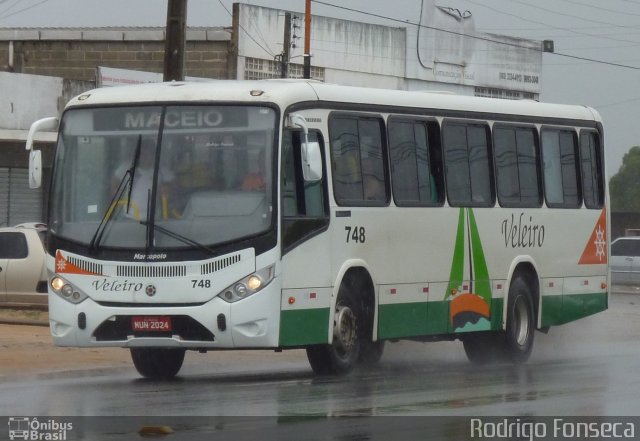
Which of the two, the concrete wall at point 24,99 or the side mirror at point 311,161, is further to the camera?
the concrete wall at point 24,99

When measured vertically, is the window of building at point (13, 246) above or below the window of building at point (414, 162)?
below

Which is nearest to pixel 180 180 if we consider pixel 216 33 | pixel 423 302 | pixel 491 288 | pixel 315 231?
pixel 315 231

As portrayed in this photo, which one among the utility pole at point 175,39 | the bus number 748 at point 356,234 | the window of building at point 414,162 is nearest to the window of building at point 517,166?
the window of building at point 414,162

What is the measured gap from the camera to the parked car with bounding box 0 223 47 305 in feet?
85.3

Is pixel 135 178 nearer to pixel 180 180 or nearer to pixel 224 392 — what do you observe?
pixel 180 180

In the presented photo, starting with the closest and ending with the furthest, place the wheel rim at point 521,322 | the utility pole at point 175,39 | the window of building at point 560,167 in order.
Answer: the wheel rim at point 521,322, the window of building at point 560,167, the utility pole at point 175,39

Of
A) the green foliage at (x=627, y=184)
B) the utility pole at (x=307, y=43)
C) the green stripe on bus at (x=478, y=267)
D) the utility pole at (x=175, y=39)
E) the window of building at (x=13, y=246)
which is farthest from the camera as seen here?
the green foliage at (x=627, y=184)

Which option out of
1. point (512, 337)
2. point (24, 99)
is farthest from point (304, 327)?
point (24, 99)

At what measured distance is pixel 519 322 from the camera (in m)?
18.9

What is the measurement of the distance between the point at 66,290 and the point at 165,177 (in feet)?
4.88

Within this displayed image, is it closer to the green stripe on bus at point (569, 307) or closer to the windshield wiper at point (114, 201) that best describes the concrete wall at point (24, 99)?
the green stripe on bus at point (569, 307)

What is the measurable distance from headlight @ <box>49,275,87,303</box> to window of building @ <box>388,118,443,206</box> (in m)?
3.61

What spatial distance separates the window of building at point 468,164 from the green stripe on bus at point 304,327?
2.90 m

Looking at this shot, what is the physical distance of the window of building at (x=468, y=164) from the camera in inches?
690
